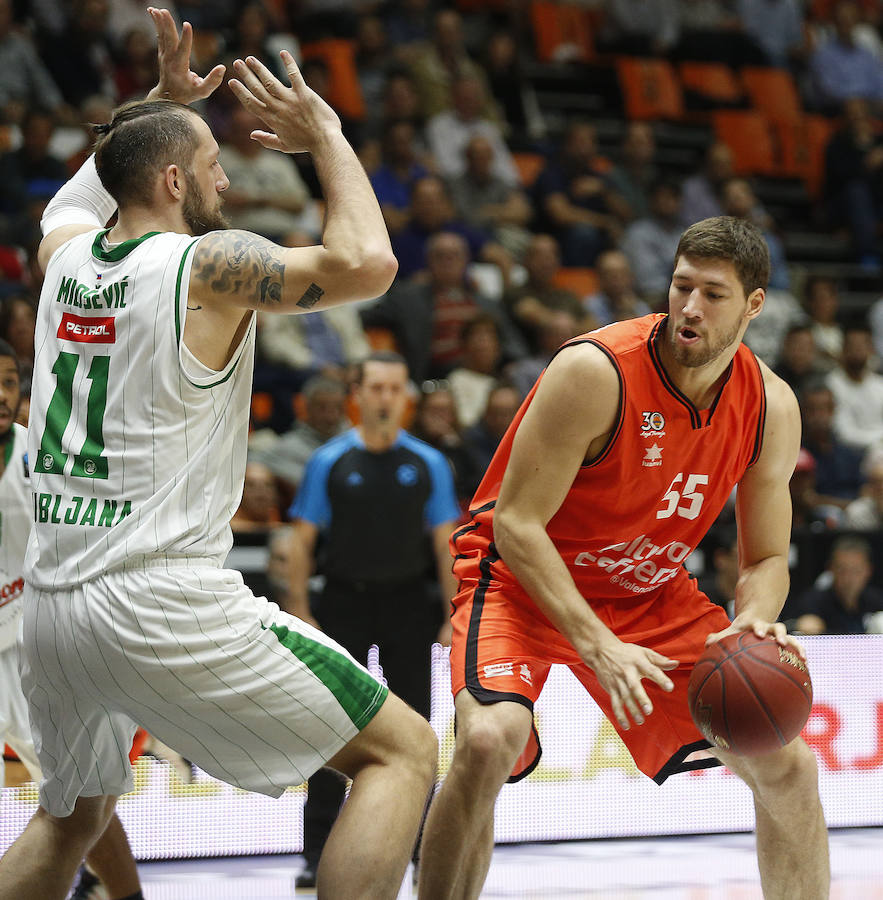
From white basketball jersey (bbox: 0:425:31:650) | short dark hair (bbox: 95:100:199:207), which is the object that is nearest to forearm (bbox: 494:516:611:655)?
short dark hair (bbox: 95:100:199:207)

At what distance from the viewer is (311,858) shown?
211 inches

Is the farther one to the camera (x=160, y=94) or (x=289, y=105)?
(x=160, y=94)

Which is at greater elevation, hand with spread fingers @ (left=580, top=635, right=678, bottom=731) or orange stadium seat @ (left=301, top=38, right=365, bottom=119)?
orange stadium seat @ (left=301, top=38, right=365, bottom=119)

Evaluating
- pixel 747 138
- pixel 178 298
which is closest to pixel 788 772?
pixel 178 298

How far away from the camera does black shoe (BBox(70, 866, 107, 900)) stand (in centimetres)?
452

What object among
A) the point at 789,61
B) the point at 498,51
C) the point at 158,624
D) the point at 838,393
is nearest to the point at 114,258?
the point at 158,624

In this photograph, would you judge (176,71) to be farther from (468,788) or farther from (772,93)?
(772,93)

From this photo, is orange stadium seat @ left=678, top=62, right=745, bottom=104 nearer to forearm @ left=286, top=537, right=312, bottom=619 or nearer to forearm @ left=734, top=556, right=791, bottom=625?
forearm @ left=286, top=537, right=312, bottom=619

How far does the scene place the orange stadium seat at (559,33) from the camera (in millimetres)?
13539

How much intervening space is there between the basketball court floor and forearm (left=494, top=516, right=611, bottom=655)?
6.30ft

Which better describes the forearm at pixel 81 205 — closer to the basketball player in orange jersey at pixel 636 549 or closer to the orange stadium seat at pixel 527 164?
the basketball player in orange jersey at pixel 636 549

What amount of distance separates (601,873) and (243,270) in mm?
3504

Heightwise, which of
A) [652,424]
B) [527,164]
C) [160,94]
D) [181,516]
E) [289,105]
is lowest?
[181,516]

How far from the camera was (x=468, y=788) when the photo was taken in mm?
3492
